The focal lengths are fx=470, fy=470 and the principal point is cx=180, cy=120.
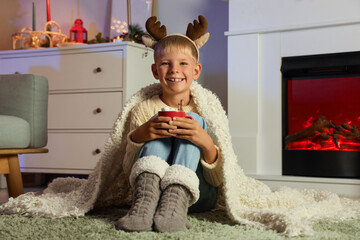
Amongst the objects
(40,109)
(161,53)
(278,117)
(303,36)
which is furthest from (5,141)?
(303,36)

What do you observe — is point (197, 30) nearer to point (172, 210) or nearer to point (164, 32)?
point (164, 32)

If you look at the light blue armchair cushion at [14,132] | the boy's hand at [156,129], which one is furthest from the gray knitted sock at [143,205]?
the light blue armchair cushion at [14,132]

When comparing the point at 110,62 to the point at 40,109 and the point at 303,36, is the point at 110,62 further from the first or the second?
the point at 303,36

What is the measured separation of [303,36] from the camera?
2471mm

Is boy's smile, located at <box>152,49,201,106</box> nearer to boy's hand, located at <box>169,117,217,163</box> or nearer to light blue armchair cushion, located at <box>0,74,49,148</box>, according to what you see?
boy's hand, located at <box>169,117,217,163</box>

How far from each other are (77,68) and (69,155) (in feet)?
1.68

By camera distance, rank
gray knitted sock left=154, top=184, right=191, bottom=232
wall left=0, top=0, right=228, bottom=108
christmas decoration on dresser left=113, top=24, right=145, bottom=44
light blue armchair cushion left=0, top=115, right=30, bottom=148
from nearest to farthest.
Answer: gray knitted sock left=154, top=184, right=191, bottom=232 < light blue armchair cushion left=0, top=115, right=30, bottom=148 < christmas decoration on dresser left=113, top=24, right=145, bottom=44 < wall left=0, top=0, right=228, bottom=108

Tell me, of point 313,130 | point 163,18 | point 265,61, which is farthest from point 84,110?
point 313,130

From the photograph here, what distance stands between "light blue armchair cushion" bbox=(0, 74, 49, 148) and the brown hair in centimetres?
75

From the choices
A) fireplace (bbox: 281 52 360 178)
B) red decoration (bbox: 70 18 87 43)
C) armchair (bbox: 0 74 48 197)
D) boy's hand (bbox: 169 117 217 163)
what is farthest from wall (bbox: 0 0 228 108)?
boy's hand (bbox: 169 117 217 163)

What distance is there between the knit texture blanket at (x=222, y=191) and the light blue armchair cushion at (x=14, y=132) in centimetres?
38

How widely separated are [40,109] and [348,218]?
132cm

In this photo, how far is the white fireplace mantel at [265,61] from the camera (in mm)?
2430

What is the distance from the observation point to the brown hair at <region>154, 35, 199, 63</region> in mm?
1503
